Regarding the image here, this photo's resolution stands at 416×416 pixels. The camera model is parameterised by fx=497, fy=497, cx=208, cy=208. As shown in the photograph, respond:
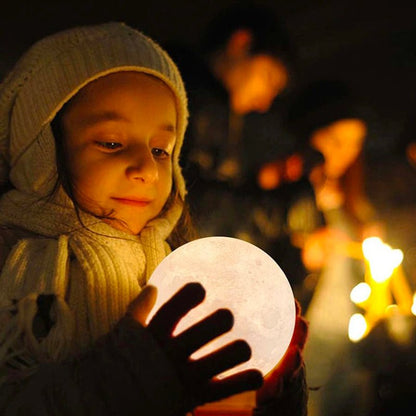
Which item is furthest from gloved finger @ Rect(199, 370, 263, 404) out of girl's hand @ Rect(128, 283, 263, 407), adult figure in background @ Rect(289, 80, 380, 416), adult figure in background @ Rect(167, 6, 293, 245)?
adult figure in background @ Rect(289, 80, 380, 416)

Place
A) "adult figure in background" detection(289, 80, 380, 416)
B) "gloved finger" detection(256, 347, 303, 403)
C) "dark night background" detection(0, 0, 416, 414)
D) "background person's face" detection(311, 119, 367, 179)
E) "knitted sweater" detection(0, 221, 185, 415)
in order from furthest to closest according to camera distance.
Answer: "background person's face" detection(311, 119, 367, 179)
"dark night background" detection(0, 0, 416, 414)
"adult figure in background" detection(289, 80, 380, 416)
"gloved finger" detection(256, 347, 303, 403)
"knitted sweater" detection(0, 221, 185, 415)

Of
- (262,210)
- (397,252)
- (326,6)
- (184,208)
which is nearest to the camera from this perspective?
(184,208)

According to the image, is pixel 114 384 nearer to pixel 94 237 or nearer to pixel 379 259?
pixel 94 237

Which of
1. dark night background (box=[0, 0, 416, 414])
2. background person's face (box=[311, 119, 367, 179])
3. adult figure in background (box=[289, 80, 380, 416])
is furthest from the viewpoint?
background person's face (box=[311, 119, 367, 179])

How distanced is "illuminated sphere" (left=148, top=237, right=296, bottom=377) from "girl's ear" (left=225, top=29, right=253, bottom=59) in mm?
1283

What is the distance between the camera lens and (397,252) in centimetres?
213

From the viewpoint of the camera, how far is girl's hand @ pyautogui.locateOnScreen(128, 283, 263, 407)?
2.19 feet

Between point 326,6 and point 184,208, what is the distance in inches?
70.3

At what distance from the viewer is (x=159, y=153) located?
0.93 metres

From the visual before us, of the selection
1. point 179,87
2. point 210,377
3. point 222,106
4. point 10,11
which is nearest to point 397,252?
point 222,106

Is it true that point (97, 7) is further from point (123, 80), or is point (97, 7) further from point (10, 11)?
point (123, 80)

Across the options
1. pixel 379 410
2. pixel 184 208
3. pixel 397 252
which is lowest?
pixel 379 410

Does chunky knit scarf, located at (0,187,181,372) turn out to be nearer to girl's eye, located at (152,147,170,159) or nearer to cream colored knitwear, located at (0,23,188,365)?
cream colored knitwear, located at (0,23,188,365)

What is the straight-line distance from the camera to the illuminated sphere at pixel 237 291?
0.70 m
